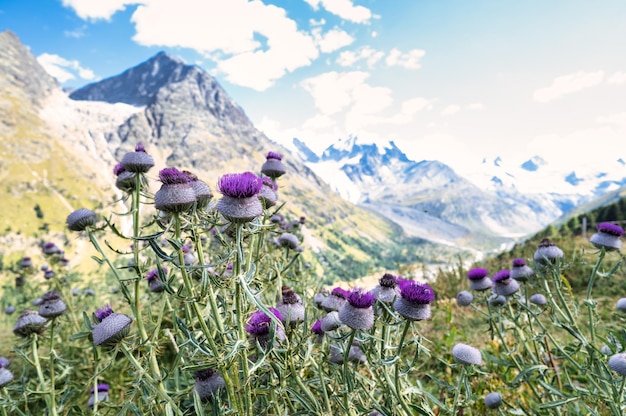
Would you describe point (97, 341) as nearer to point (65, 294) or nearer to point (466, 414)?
point (466, 414)

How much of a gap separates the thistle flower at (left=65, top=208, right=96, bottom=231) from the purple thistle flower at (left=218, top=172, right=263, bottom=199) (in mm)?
1790

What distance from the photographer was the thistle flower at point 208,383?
3578mm

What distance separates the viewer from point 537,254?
18.0 feet

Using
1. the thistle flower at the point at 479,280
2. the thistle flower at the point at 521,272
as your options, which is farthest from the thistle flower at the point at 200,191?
the thistle flower at the point at 521,272

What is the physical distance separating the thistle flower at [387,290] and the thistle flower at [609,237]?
3314 mm

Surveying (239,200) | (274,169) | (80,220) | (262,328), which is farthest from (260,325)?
(274,169)

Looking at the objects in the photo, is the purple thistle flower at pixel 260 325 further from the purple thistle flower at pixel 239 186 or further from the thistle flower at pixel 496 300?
the thistle flower at pixel 496 300

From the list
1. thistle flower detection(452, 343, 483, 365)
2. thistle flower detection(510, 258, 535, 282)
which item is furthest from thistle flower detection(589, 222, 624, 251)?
thistle flower detection(452, 343, 483, 365)

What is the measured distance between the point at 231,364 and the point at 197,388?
813 millimetres

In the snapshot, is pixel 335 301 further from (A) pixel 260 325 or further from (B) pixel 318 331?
(A) pixel 260 325

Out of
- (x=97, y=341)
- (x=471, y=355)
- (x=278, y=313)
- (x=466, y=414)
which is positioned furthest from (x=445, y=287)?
(x=97, y=341)

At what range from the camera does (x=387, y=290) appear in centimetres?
407

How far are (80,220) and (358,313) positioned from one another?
3.22 metres

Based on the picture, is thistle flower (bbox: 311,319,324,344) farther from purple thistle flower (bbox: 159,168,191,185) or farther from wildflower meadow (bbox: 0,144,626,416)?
purple thistle flower (bbox: 159,168,191,185)
